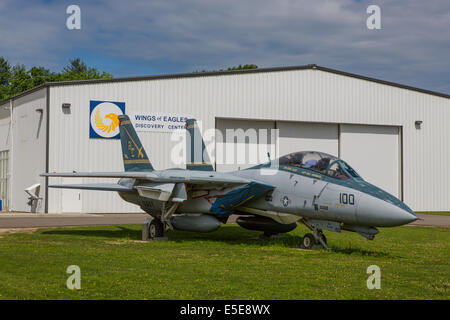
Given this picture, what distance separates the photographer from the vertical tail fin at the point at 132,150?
1745 centimetres

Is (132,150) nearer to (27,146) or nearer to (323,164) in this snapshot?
(323,164)

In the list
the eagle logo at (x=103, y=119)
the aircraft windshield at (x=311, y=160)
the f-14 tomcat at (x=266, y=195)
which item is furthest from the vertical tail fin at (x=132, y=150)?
the eagle logo at (x=103, y=119)

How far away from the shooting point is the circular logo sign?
1104 inches

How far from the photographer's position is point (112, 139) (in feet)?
93.1

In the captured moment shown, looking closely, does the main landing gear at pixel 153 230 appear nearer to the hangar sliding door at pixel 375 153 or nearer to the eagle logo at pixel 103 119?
the eagle logo at pixel 103 119

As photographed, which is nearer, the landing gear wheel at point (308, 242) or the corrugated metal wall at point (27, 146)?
the landing gear wheel at point (308, 242)

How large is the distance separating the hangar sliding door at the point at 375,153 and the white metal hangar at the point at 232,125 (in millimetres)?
69

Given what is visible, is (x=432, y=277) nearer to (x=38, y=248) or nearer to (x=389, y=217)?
(x=389, y=217)

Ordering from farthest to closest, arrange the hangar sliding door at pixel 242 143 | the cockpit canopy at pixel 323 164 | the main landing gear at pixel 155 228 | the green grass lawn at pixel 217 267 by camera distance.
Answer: the hangar sliding door at pixel 242 143 < the main landing gear at pixel 155 228 < the cockpit canopy at pixel 323 164 < the green grass lawn at pixel 217 267

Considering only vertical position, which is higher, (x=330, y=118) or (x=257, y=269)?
(x=330, y=118)

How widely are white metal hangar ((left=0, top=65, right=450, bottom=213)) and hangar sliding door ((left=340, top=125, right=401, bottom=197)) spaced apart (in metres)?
0.07

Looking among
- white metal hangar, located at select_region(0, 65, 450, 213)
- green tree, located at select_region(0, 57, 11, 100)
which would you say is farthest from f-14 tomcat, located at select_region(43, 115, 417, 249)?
green tree, located at select_region(0, 57, 11, 100)
